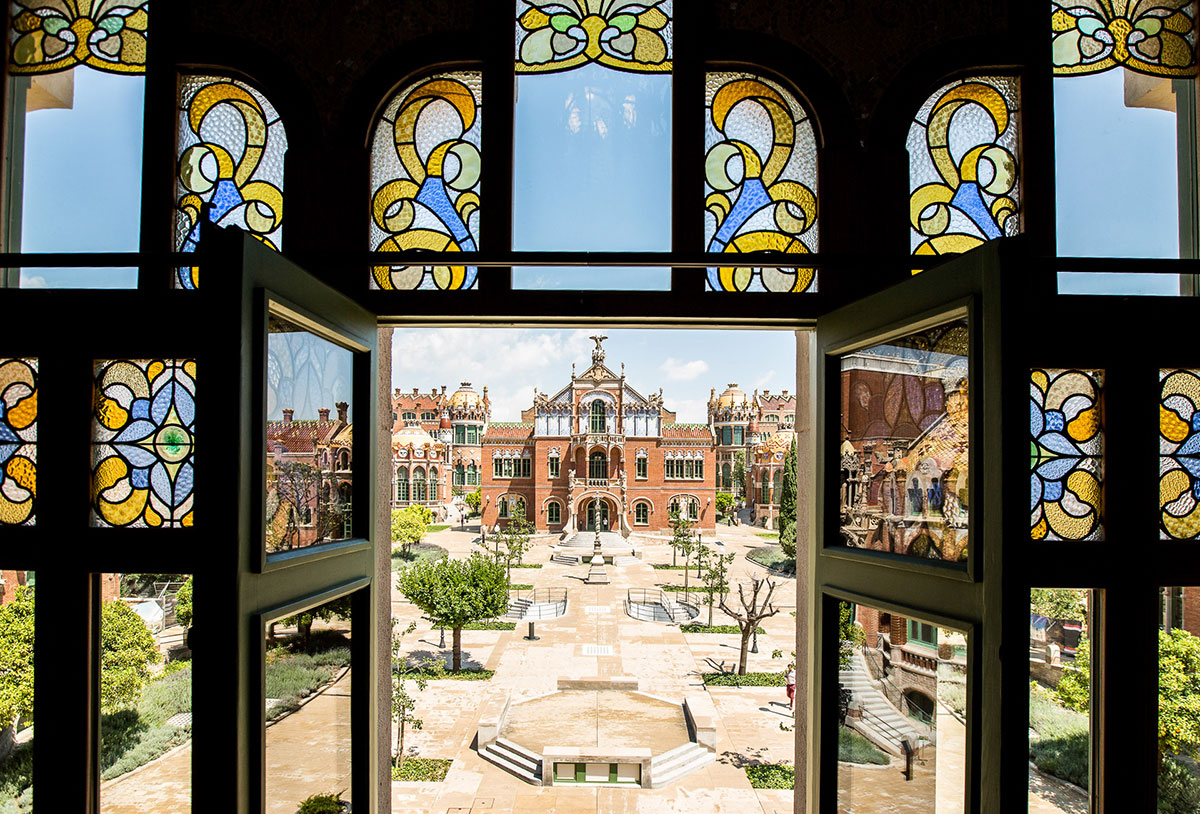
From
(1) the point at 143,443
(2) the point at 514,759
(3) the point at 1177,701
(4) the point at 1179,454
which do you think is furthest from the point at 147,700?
(2) the point at 514,759

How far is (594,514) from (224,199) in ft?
85.4

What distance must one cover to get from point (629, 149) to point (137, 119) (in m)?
1.57

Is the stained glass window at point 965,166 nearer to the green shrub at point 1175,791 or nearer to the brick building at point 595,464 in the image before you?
the green shrub at point 1175,791

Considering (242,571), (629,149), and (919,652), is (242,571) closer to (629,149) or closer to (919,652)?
(919,652)

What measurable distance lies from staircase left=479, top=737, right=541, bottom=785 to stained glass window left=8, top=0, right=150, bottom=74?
23.3 feet

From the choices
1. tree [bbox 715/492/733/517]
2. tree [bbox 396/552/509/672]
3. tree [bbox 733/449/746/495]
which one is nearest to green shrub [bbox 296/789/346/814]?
tree [bbox 396/552/509/672]

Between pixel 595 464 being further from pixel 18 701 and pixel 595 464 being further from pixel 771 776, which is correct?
pixel 18 701

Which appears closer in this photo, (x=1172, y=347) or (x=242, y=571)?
(x=242, y=571)

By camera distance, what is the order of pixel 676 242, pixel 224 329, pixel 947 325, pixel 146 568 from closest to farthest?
pixel 224 329 → pixel 947 325 → pixel 146 568 → pixel 676 242

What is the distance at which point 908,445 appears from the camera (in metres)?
1.69

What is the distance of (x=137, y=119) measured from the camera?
84.7 inches

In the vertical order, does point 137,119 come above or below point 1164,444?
above

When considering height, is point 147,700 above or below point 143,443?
below

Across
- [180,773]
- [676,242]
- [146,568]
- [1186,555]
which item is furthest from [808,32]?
[180,773]
